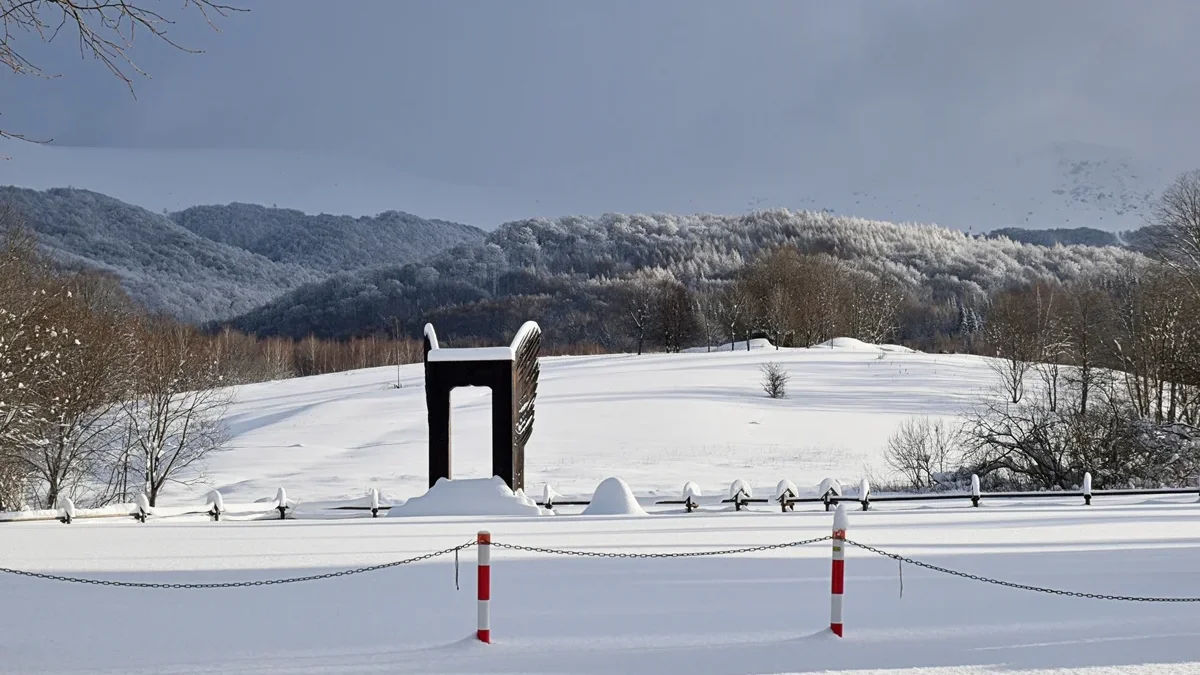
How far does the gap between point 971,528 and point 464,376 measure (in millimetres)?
10329

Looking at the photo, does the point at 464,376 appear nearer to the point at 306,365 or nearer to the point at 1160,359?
the point at 1160,359

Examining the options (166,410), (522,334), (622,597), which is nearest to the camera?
(622,597)

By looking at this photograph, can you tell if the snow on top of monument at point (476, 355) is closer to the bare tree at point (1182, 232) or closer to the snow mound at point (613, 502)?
the snow mound at point (613, 502)

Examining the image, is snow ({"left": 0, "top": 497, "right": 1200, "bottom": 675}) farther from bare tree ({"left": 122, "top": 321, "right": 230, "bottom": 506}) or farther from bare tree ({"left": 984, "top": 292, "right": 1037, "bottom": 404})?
bare tree ({"left": 984, "top": 292, "right": 1037, "bottom": 404})

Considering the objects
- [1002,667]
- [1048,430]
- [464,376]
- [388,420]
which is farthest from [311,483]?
[1002,667]

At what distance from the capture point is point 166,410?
31.3 m

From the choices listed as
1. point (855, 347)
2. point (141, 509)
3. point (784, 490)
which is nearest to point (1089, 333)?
point (855, 347)

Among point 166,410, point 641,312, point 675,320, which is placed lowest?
point 166,410

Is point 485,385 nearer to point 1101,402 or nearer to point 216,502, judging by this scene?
point 216,502

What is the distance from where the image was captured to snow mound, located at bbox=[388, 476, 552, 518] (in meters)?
17.8

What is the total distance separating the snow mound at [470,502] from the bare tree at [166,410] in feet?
46.2

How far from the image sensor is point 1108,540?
13.3 m

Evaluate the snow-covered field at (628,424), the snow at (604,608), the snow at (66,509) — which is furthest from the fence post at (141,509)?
the snow-covered field at (628,424)

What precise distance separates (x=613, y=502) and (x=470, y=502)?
8.81 feet
